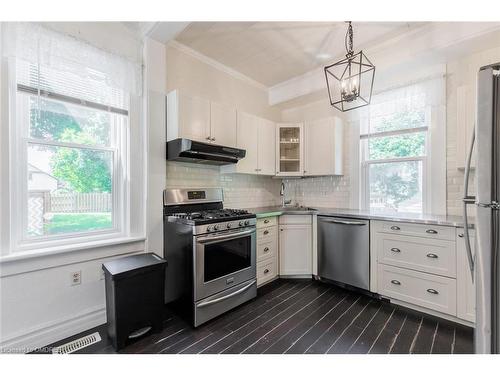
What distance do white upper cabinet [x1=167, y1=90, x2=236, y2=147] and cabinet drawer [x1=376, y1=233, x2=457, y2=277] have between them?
78.6 inches

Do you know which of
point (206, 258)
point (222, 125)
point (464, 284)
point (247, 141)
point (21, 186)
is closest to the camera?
point (21, 186)

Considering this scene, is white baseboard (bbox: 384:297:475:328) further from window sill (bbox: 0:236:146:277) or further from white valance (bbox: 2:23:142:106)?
white valance (bbox: 2:23:142:106)

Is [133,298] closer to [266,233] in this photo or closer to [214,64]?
[266,233]

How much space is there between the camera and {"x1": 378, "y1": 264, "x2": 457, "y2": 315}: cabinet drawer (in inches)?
81.7

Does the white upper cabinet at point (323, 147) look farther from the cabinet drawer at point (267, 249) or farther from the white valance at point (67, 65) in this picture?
the white valance at point (67, 65)

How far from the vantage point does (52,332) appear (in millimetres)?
1827

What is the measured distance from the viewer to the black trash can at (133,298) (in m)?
1.73

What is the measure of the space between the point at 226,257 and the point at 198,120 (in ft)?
4.75

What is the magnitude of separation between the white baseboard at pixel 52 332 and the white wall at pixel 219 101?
1.34 metres

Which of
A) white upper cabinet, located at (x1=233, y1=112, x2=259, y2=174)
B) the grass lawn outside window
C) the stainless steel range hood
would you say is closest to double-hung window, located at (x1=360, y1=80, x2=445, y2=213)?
white upper cabinet, located at (x1=233, y1=112, x2=259, y2=174)

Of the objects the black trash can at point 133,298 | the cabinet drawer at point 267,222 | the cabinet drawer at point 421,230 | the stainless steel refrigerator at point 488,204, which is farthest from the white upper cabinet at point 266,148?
the stainless steel refrigerator at point 488,204

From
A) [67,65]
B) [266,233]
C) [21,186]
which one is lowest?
[266,233]

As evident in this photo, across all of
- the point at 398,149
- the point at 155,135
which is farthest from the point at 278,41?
the point at 398,149
